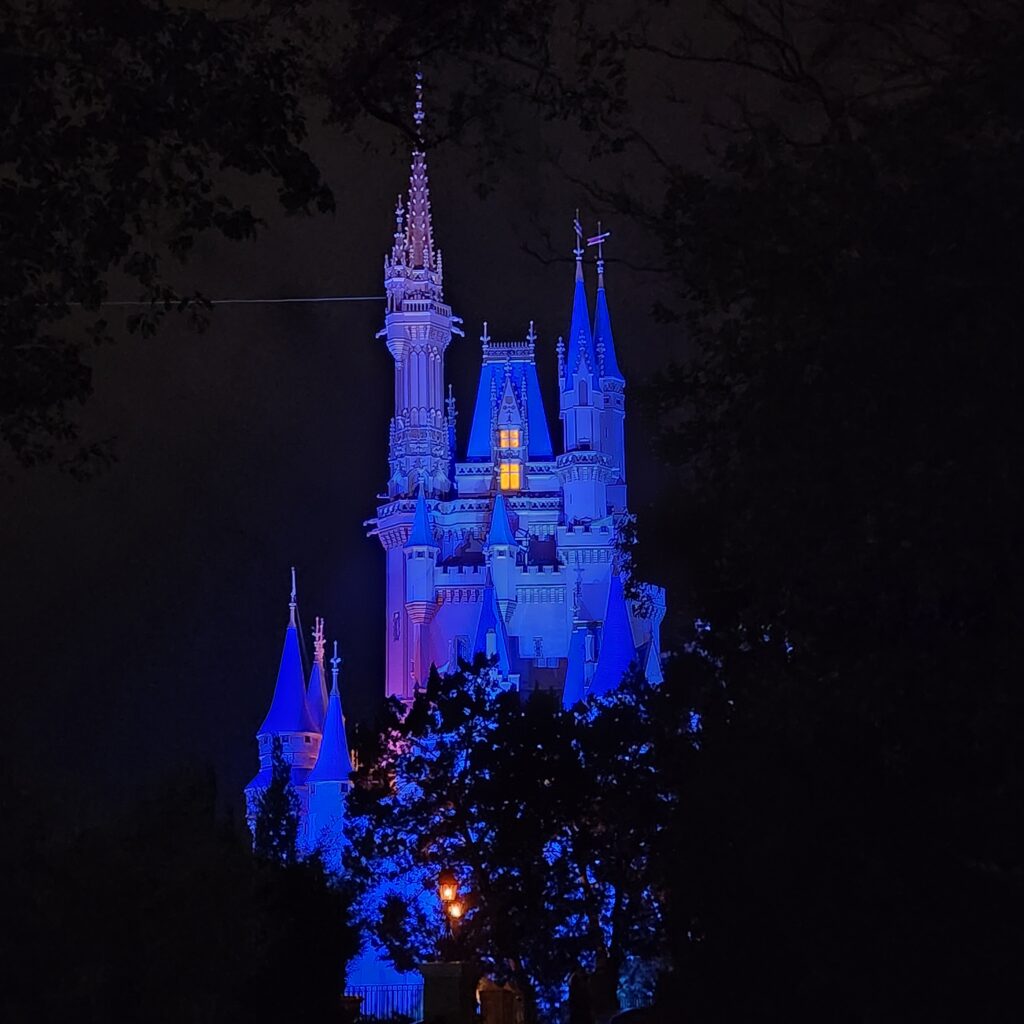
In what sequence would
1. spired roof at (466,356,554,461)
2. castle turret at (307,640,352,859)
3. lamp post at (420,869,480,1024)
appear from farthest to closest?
spired roof at (466,356,554,461)
castle turret at (307,640,352,859)
lamp post at (420,869,480,1024)

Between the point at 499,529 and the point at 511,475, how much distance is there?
508 centimetres

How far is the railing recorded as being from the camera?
4344cm

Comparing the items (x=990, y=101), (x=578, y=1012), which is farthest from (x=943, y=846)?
(x=578, y=1012)

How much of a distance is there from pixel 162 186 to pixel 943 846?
7.03 m

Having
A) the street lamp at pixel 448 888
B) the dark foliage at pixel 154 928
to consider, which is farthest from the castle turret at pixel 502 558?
the dark foliage at pixel 154 928

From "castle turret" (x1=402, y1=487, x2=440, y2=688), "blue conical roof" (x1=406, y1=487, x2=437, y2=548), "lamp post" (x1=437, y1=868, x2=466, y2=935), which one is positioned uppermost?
"blue conical roof" (x1=406, y1=487, x2=437, y2=548)

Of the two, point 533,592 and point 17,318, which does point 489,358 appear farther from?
point 17,318

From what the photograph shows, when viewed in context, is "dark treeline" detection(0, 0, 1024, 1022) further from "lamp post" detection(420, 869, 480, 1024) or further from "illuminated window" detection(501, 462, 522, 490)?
"illuminated window" detection(501, 462, 522, 490)

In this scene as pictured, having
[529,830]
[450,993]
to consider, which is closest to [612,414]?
[529,830]

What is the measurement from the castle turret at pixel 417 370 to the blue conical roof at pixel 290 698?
969 cm

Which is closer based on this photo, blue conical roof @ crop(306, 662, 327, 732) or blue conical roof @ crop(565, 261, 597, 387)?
blue conical roof @ crop(306, 662, 327, 732)

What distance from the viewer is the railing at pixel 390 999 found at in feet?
143

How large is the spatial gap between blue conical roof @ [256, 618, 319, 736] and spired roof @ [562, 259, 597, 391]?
642 inches

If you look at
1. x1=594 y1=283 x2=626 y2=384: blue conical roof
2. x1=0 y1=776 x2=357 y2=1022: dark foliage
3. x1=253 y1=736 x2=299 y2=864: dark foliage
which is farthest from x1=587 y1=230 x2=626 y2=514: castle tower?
x1=0 y1=776 x2=357 y2=1022: dark foliage
